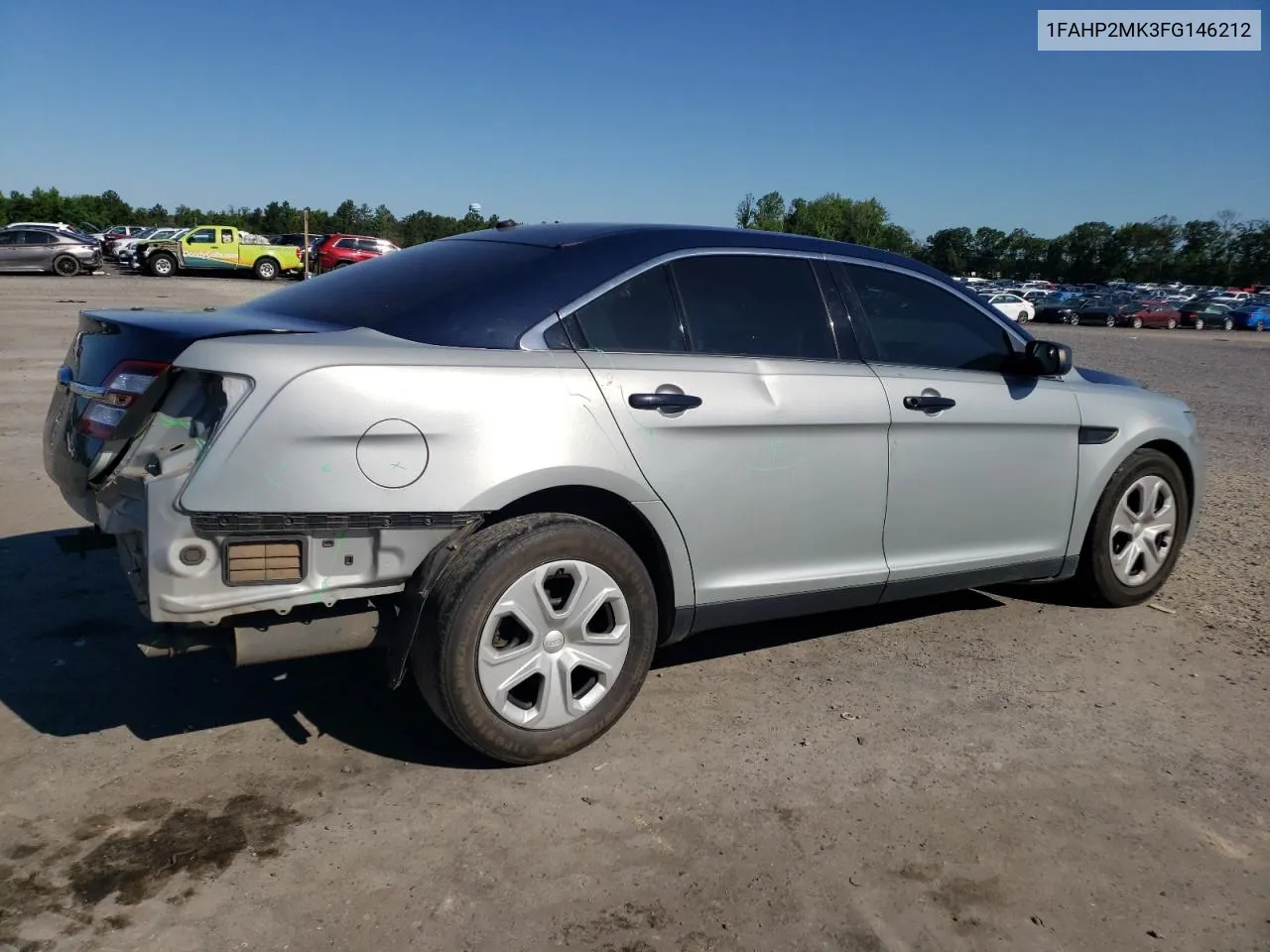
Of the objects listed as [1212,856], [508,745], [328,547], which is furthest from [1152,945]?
[328,547]

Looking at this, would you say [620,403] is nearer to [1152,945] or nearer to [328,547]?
[328,547]

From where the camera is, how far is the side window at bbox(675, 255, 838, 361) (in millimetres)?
3771

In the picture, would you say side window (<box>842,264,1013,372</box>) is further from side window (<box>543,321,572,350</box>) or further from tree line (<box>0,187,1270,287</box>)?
tree line (<box>0,187,1270,287</box>)

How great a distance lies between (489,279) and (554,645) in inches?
48.1

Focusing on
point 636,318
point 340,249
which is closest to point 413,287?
point 636,318

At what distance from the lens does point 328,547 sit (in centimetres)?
299

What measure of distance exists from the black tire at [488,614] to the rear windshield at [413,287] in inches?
27.8

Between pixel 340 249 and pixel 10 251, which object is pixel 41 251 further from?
pixel 340 249

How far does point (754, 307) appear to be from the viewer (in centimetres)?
392

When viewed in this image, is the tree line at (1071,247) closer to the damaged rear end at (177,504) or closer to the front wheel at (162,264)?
the front wheel at (162,264)

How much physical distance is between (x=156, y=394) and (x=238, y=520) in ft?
1.58

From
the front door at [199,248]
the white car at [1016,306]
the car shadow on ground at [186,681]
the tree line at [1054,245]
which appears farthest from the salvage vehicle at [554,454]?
the tree line at [1054,245]

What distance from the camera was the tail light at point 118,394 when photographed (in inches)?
120

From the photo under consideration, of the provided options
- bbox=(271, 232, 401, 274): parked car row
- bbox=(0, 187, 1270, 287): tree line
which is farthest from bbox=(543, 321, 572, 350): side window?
bbox=(0, 187, 1270, 287): tree line
